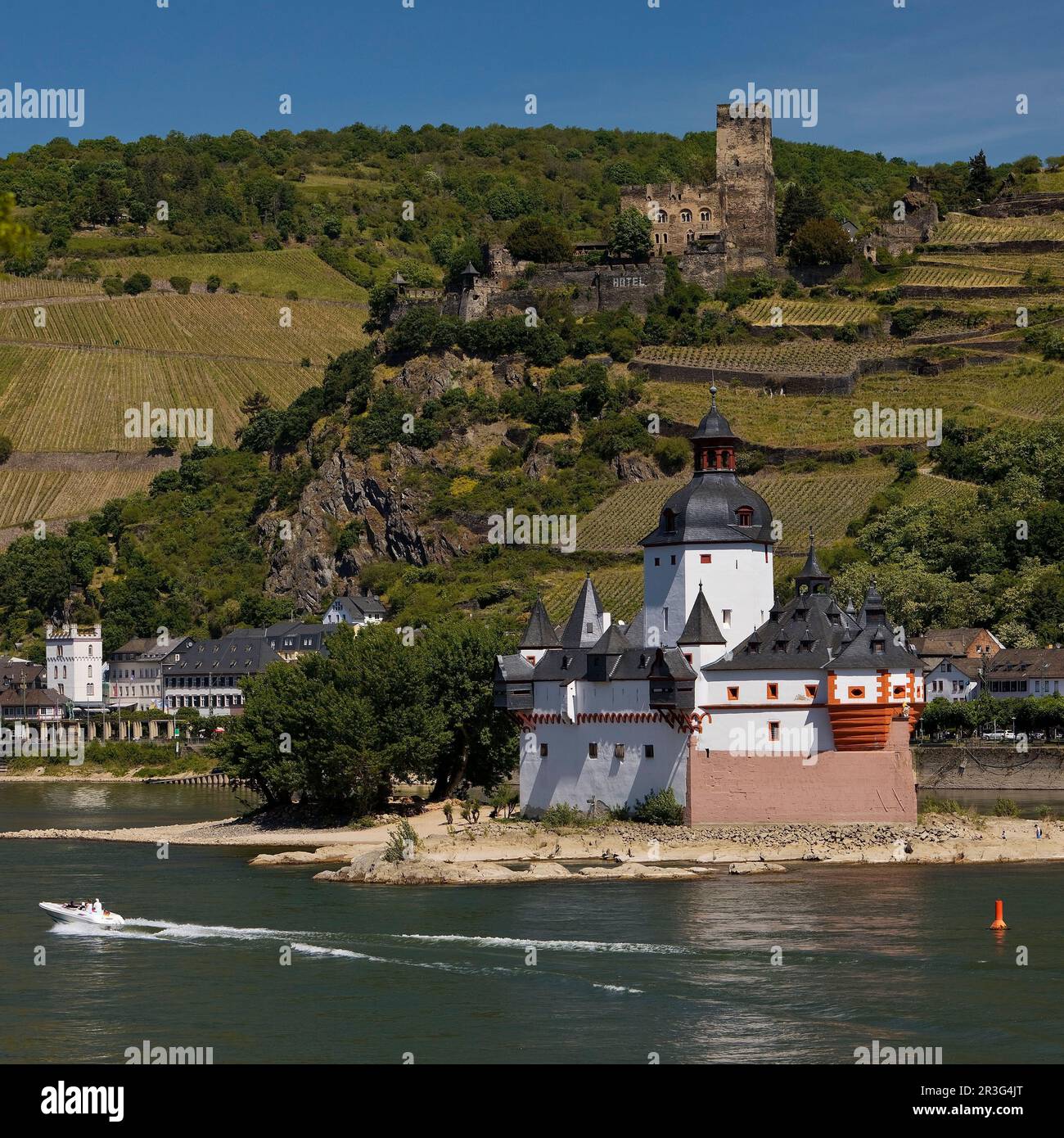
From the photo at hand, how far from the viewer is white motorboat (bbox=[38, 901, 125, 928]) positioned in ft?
183

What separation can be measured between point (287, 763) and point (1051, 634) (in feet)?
182

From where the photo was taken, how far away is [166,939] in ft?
177

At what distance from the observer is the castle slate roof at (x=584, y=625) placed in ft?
249

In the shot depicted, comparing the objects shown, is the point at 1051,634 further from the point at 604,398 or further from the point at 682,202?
the point at 682,202

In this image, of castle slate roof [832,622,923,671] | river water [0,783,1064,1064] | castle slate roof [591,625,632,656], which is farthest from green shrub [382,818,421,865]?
castle slate roof [832,622,923,671]

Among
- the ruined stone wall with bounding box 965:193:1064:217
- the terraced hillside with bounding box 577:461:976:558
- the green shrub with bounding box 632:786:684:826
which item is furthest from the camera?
the ruined stone wall with bounding box 965:193:1064:217

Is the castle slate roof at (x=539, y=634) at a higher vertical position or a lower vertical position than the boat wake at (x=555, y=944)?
higher

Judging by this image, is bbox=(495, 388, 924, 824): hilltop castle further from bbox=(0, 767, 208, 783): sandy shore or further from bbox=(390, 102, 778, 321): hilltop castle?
bbox=(390, 102, 778, 321): hilltop castle

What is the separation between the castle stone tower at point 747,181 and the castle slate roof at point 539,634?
96.4 meters

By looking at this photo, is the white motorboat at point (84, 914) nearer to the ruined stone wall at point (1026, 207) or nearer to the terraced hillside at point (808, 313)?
the terraced hillside at point (808, 313)

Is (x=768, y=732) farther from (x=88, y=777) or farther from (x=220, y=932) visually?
(x=88, y=777)

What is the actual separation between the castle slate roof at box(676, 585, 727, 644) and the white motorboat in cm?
2177

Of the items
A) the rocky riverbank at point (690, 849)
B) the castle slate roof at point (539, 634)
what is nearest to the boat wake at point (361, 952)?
the rocky riverbank at point (690, 849)

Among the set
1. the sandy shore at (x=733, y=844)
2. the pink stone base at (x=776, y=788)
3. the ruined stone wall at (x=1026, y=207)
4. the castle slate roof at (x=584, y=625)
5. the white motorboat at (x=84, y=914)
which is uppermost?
the ruined stone wall at (x=1026, y=207)
